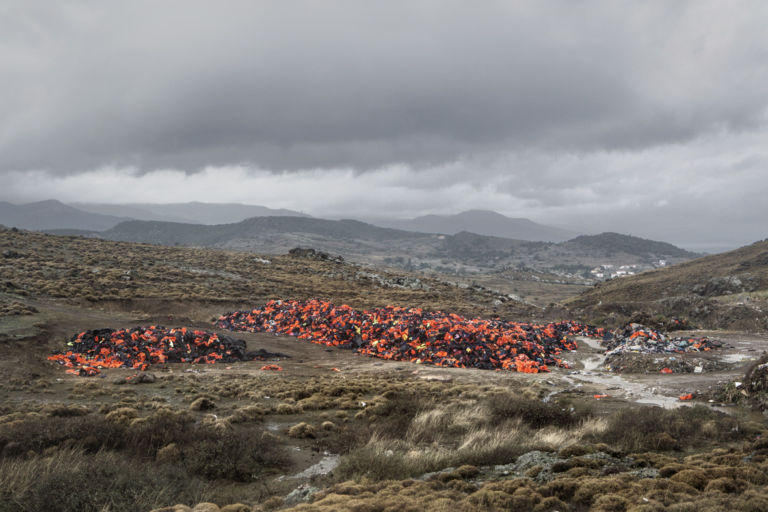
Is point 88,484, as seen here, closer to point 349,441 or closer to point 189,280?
point 349,441

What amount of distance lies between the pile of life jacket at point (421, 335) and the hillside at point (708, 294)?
1392 centimetres

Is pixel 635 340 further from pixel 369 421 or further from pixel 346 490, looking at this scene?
pixel 346 490

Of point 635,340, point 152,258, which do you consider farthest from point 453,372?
point 152,258

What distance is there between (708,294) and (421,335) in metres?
49.7

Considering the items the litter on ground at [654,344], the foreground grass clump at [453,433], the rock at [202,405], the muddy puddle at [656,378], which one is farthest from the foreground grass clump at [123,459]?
the litter on ground at [654,344]

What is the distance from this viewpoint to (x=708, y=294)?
174ft

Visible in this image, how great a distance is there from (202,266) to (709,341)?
56737 millimetres

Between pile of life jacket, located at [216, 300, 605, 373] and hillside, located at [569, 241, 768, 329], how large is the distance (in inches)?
548

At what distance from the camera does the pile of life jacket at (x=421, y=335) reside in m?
21.5

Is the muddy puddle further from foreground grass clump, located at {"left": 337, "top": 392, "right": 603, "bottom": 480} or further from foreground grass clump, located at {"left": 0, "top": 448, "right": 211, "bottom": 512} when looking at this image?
foreground grass clump, located at {"left": 0, "top": 448, "right": 211, "bottom": 512}

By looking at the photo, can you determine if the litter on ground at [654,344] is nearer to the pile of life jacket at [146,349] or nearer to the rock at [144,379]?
the pile of life jacket at [146,349]

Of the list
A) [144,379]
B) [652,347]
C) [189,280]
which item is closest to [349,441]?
[144,379]

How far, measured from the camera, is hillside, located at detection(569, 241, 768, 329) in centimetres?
3453

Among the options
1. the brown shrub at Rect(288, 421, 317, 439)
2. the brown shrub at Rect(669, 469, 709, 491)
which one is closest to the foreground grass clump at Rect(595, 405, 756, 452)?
the brown shrub at Rect(669, 469, 709, 491)
